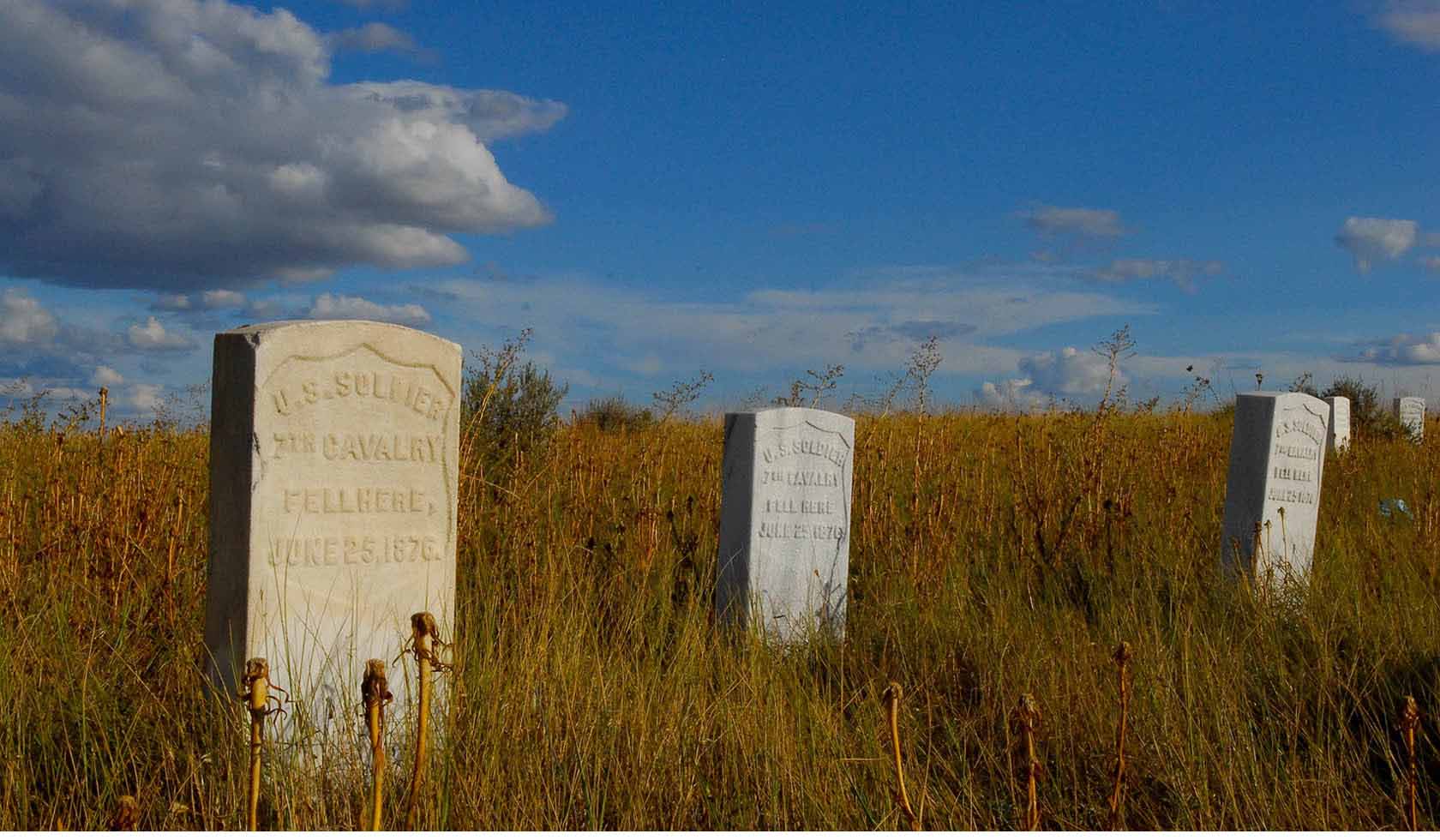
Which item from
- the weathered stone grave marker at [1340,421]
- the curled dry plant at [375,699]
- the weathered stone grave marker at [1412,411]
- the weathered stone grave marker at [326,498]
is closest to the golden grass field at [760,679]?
the weathered stone grave marker at [326,498]

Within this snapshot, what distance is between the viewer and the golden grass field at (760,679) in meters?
2.94

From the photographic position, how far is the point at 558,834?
2.45 m

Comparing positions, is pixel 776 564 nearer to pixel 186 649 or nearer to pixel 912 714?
pixel 912 714

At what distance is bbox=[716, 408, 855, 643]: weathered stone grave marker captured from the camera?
202 inches

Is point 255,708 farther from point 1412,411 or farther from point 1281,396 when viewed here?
point 1412,411

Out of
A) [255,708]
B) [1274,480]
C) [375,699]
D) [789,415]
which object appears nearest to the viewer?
[375,699]

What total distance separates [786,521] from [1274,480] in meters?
3.23

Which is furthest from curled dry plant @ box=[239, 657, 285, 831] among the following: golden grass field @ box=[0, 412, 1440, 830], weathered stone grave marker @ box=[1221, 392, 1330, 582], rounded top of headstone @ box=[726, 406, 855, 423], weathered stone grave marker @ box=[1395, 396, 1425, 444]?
weathered stone grave marker @ box=[1395, 396, 1425, 444]

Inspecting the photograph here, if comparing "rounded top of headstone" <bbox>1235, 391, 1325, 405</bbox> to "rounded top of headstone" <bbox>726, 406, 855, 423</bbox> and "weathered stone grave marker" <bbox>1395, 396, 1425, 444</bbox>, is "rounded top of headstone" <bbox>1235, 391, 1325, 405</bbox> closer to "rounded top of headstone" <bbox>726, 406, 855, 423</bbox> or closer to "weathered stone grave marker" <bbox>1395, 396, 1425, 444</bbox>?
"rounded top of headstone" <bbox>726, 406, 855, 423</bbox>

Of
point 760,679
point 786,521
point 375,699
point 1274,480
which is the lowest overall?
point 760,679

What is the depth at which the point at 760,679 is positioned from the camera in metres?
3.74

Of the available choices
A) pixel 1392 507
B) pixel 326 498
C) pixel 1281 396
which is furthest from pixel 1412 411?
pixel 326 498

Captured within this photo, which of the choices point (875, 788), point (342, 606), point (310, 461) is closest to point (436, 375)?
point (310, 461)

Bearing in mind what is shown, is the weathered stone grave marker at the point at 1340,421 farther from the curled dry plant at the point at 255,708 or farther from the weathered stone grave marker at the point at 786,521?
the curled dry plant at the point at 255,708
